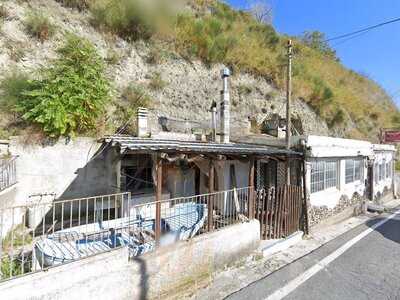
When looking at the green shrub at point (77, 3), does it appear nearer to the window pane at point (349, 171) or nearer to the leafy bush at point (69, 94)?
the leafy bush at point (69, 94)

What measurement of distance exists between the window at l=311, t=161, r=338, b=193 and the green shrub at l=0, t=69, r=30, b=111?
10.3 m

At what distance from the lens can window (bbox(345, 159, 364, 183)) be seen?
43.3ft

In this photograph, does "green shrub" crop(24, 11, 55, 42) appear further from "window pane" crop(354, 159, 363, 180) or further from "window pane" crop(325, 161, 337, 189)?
"window pane" crop(354, 159, 363, 180)

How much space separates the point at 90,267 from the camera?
409 centimetres

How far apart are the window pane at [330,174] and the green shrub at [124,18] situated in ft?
36.3

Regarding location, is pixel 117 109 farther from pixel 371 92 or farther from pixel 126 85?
pixel 371 92

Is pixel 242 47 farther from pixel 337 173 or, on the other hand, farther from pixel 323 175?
pixel 323 175

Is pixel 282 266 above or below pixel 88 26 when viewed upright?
Result: below

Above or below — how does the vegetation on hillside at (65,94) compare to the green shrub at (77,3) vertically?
below

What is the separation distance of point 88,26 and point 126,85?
11.9 feet

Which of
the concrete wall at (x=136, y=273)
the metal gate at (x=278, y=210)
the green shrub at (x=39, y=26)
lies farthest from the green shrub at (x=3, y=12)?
the metal gate at (x=278, y=210)

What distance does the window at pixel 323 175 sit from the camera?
1044 centimetres

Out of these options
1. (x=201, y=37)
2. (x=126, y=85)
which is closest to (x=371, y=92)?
(x=201, y=37)

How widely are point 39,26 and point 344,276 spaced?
44.2ft
